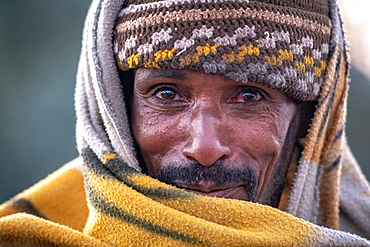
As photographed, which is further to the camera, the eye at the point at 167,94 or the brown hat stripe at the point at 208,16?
the eye at the point at 167,94

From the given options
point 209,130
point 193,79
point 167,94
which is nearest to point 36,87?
point 167,94

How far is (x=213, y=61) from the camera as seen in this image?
1561mm

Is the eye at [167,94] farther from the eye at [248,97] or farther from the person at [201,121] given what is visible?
the eye at [248,97]

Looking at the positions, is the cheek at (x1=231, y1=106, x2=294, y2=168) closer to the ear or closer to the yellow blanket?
the ear

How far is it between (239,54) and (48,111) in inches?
168

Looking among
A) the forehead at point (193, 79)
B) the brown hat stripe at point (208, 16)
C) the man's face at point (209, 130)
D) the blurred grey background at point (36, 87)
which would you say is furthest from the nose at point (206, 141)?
the blurred grey background at point (36, 87)

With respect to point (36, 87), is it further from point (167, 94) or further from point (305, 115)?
point (305, 115)

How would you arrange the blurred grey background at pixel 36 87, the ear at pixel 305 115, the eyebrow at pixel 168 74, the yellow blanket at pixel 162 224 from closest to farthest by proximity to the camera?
the yellow blanket at pixel 162 224
the eyebrow at pixel 168 74
the ear at pixel 305 115
the blurred grey background at pixel 36 87

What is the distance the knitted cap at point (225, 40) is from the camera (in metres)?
1.57

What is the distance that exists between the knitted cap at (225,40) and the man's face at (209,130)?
0.07 m

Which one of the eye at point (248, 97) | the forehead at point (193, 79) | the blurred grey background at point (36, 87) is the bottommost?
the blurred grey background at point (36, 87)

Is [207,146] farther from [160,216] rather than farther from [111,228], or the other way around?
[111,228]

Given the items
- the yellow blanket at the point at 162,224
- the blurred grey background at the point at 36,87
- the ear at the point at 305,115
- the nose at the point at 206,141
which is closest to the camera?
the yellow blanket at the point at 162,224

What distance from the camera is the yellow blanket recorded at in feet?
4.50
